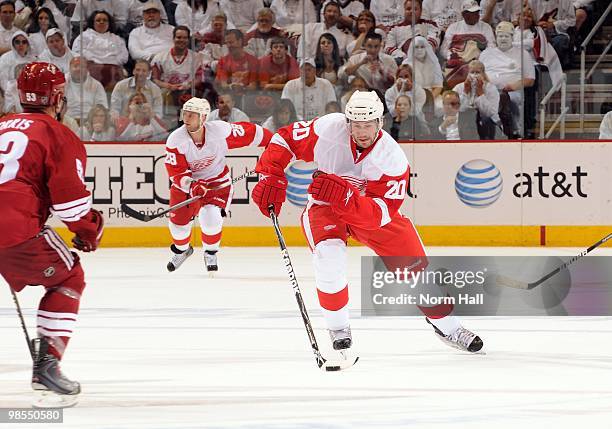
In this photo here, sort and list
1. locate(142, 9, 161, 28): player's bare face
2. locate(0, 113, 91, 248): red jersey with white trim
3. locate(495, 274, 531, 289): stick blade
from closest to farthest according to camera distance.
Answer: locate(0, 113, 91, 248): red jersey with white trim → locate(495, 274, 531, 289): stick blade → locate(142, 9, 161, 28): player's bare face

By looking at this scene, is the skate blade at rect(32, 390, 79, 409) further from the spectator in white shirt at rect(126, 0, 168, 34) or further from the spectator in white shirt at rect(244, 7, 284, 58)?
the spectator in white shirt at rect(126, 0, 168, 34)

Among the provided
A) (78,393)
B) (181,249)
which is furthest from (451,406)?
(181,249)

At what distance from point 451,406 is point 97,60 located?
7.40 m

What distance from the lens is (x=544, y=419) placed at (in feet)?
11.0

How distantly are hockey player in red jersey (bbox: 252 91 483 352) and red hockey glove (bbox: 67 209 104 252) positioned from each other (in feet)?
3.19

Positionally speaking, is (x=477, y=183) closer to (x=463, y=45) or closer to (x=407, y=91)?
(x=407, y=91)

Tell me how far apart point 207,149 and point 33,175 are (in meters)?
4.93

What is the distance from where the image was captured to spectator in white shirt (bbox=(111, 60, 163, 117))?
10.3 m

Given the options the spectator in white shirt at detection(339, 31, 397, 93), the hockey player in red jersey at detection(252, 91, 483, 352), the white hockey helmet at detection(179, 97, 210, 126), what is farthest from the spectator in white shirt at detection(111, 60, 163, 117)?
the hockey player in red jersey at detection(252, 91, 483, 352)

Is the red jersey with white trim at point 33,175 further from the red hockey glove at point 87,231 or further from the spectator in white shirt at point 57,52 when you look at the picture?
the spectator in white shirt at point 57,52

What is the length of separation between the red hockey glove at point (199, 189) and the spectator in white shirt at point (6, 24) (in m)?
3.06

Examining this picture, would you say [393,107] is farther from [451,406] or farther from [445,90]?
[451,406]

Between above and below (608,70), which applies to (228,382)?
below

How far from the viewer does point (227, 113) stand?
1020cm
